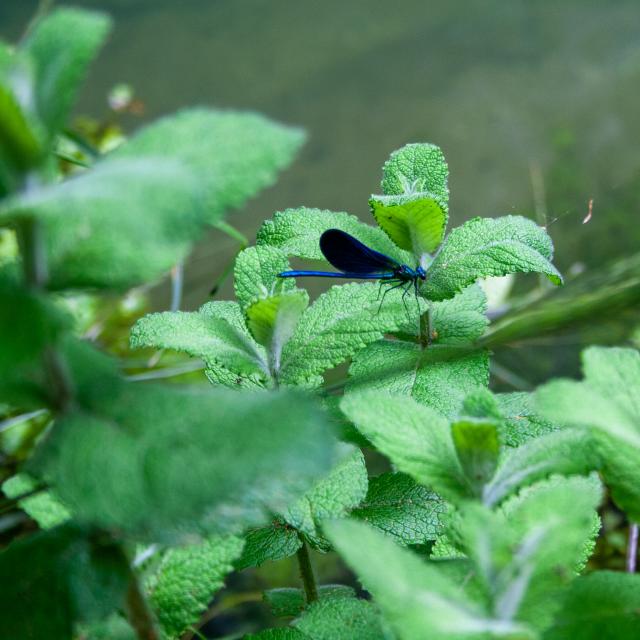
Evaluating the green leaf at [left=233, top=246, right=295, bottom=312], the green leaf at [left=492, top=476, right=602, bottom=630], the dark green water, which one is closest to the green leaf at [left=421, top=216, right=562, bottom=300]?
the green leaf at [left=233, top=246, right=295, bottom=312]

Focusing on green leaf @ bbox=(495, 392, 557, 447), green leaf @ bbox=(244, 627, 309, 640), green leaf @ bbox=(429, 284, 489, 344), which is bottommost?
green leaf @ bbox=(244, 627, 309, 640)

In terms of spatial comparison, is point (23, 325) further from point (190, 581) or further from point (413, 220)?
point (413, 220)

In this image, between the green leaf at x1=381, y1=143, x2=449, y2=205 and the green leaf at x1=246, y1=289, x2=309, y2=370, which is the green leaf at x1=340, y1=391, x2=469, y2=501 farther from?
the green leaf at x1=381, y1=143, x2=449, y2=205

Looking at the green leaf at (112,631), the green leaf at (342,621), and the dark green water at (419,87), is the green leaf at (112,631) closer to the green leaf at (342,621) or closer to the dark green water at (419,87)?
the green leaf at (342,621)

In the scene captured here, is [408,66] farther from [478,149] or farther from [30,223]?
[30,223]

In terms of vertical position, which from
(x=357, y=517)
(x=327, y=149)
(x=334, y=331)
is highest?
(x=334, y=331)

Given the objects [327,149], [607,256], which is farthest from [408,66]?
[607,256]

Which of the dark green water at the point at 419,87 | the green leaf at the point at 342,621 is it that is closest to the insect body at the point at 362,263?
the green leaf at the point at 342,621
